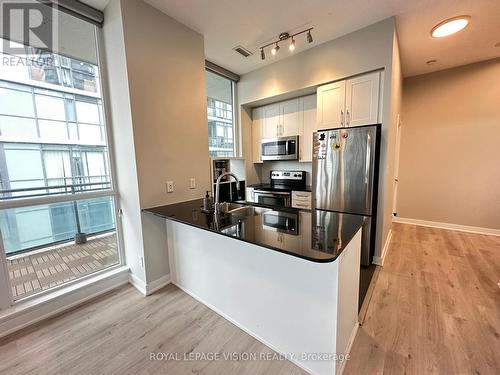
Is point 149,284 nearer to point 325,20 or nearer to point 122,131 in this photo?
point 122,131

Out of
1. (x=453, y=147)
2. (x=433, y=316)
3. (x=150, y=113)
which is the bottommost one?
(x=433, y=316)

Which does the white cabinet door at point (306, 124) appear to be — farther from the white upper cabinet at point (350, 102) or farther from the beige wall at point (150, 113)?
the beige wall at point (150, 113)

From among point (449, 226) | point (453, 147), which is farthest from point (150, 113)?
point (449, 226)

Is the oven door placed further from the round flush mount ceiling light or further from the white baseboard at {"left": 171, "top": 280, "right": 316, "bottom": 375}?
the round flush mount ceiling light

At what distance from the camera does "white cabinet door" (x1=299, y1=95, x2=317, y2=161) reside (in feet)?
11.1

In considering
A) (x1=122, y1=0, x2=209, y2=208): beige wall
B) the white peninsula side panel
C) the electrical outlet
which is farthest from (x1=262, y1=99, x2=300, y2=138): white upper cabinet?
the white peninsula side panel

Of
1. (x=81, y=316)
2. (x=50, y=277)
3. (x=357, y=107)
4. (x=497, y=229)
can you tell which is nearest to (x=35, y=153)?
(x=50, y=277)

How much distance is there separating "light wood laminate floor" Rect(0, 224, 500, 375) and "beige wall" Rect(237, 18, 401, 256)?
0.87 meters

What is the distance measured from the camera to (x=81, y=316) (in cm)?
191

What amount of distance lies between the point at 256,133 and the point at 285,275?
10.3ft

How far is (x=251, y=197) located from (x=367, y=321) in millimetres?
2484

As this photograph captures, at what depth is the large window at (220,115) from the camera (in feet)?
11.4

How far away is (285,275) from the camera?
138 cm

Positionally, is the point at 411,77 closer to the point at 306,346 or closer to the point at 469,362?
the point at 469,362
